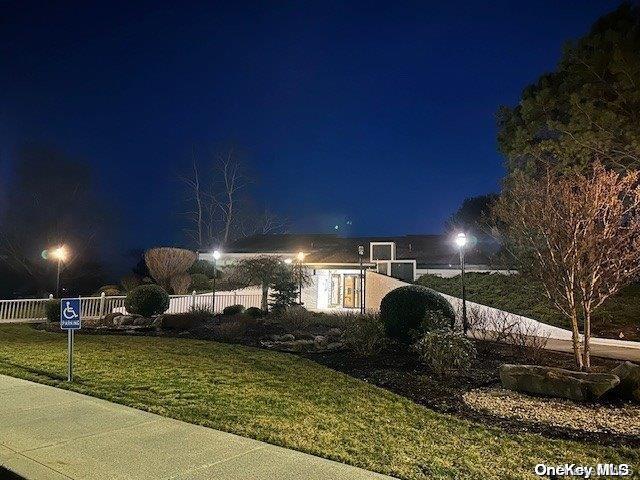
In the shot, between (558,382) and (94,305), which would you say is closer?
(558,382)

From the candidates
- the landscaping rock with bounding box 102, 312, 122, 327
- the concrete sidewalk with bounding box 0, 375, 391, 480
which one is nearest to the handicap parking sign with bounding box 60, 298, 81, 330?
the concrete sidewalk with bounding box 0, 375, 391, 480

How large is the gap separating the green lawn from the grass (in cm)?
819

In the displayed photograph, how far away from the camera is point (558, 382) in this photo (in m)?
7.08

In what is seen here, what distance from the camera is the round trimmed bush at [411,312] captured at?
11398 mm

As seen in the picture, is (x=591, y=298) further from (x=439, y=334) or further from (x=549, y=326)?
(x=549, y=326)

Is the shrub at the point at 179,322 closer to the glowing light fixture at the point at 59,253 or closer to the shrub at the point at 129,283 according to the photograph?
the glowing light fixture at the point at 59,253

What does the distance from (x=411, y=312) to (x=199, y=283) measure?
20.2m

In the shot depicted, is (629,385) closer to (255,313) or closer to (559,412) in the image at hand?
(559,412)

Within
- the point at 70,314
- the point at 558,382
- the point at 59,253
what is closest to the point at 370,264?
the point at 59,253

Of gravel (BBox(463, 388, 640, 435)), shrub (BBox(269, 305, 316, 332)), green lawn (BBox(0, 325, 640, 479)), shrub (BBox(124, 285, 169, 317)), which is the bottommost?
gravel (BBox(463, 388, 640, 435))

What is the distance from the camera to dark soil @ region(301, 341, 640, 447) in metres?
5.50

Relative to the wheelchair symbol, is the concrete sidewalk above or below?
below

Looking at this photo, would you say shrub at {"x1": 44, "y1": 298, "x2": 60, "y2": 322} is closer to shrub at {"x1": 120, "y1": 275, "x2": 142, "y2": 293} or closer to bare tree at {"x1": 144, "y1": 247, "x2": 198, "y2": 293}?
shrub at {"x1": 120, "y1": 275, "x2": 142, "y2": 293}

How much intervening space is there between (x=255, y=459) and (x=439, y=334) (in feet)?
18.0
